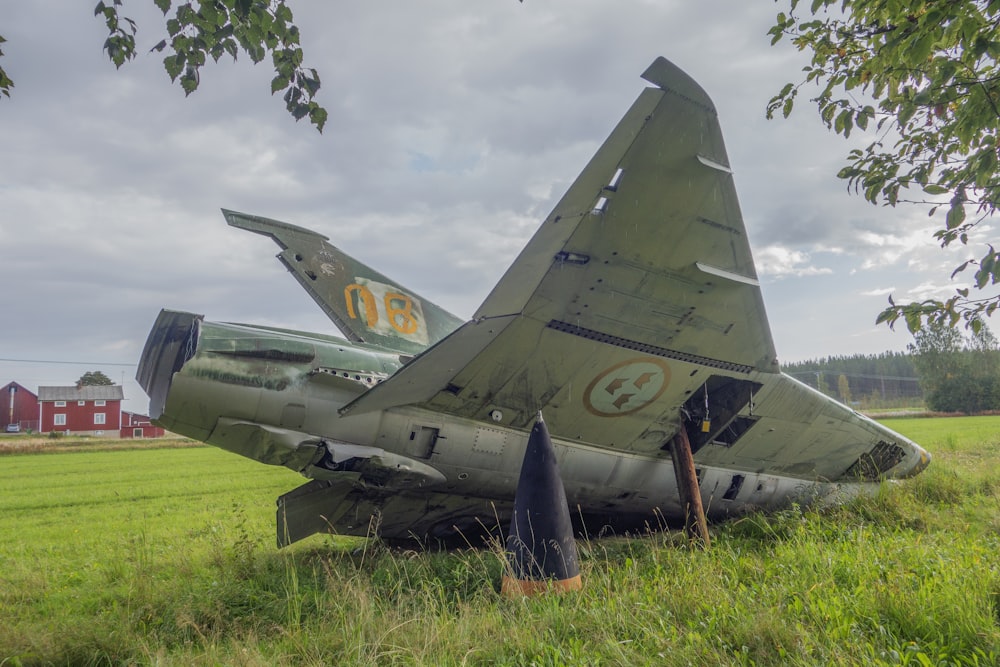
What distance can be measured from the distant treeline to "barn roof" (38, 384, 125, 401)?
84.5 m

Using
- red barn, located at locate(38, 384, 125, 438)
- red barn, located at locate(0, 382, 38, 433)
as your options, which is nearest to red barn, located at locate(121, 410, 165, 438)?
red barn, located at locate(38, 384, 125, 438)

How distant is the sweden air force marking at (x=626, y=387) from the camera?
560 centimetres

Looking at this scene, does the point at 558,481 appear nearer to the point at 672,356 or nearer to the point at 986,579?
the point at 672,356

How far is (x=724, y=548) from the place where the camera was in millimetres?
6027

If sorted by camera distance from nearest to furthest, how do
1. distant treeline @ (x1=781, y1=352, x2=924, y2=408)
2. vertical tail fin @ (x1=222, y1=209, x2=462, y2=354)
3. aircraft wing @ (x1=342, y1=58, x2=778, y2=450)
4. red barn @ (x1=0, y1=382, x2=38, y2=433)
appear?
aircraft wing @ (x1=342, y1=58, x2=778, y2=450) < vertical tail fin @ (x1=222, y1=209, x2=462, y2=354) < red barn @ (x1=0, y1=382, x2=38, y2=433) < distant treeline @ (x1=781, y1=352, x2=924, y2=408)

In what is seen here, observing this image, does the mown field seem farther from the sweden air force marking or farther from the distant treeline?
the distant treeline

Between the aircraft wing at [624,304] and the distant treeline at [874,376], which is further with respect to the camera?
the distant treeline at [874,376]

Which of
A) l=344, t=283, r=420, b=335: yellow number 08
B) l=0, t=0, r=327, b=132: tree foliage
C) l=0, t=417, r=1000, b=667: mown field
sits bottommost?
l=0, t=417, r=1000, b=667: mown field

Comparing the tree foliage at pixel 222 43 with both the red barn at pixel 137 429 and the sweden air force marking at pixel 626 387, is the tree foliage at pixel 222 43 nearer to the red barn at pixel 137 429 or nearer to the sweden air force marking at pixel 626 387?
the sweden air force marking at pixel 626 387

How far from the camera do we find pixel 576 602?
4.17 metres

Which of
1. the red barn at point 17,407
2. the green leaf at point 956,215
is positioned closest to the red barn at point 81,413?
the red barn at point 17,407

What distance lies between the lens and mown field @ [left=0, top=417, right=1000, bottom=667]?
10.4ft

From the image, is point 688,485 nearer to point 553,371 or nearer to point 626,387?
point 626,387

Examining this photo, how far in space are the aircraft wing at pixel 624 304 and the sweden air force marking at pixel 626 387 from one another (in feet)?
0.05
